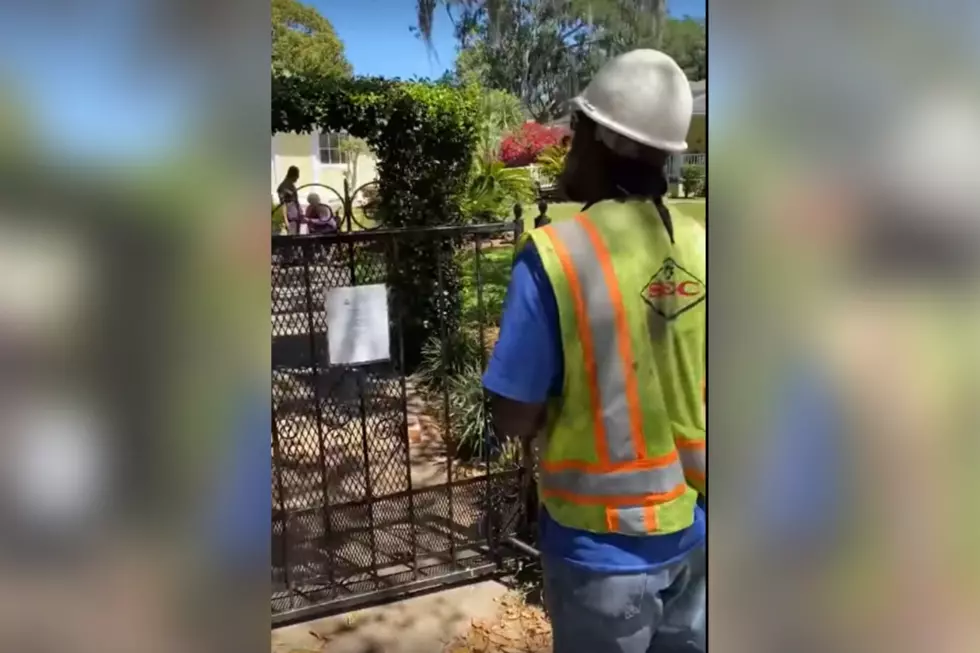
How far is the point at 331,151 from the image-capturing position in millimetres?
1504

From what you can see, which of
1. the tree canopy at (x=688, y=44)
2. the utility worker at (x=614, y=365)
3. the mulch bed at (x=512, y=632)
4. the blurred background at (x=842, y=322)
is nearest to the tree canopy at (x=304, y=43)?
the utility worker at (x=614, y=365)

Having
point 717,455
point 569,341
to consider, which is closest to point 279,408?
point 569,341

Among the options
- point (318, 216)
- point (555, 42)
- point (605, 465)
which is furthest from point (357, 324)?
point (555, 42)

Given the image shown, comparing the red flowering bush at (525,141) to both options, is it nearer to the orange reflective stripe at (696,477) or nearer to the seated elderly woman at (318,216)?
the seated elderly woman at (318,216)

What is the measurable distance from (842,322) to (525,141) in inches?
30.4

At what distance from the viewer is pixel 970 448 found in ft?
6.27

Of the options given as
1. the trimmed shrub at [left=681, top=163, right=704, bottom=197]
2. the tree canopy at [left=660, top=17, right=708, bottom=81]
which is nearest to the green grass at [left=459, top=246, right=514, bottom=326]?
the trimmed shrub at [left=681, top=163, right=704, bottom=197]

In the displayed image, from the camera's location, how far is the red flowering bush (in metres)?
1.64

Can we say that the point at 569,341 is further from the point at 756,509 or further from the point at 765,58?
the point at 765,58

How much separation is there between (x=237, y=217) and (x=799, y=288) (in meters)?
1.13

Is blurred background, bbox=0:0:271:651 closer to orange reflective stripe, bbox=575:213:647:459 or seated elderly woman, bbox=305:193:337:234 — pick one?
seated elderly woman, bbox=305:193:337:234

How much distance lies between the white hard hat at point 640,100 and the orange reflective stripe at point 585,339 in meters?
0.22

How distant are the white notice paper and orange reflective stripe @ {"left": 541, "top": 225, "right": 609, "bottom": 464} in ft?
1.09

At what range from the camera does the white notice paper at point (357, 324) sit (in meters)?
1.57
